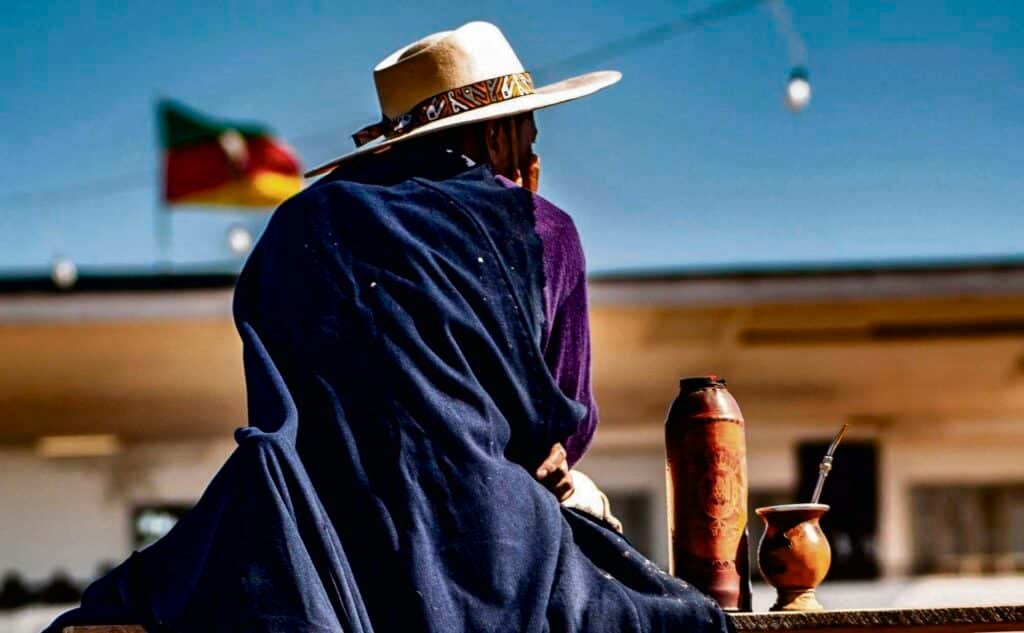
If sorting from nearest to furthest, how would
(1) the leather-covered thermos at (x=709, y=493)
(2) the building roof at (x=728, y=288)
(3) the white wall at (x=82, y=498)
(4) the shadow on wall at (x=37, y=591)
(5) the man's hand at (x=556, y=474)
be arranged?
1. (5) the man's hand at (x=556, y=474)
2. (1) the leather-covered thermos at (x=709, y=493)
3. (2) the building roof at (x=728, y=288)
4. (4) the shadow on wall at (x=37, y=591)
5. (3) the white wall at (x=82, y=498)

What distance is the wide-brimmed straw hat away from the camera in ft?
9.54

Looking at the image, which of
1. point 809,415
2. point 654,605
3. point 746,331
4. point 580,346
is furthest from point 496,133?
point 809,415

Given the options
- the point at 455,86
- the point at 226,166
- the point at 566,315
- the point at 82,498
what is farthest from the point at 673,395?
the point at 566,315

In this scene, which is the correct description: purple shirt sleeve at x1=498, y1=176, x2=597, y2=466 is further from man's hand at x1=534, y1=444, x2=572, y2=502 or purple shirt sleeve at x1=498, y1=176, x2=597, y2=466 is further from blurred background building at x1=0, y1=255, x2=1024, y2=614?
blurred background building at x1=0, y1=255, x2=1024, y2=614

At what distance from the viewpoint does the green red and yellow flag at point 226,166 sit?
52.6ft

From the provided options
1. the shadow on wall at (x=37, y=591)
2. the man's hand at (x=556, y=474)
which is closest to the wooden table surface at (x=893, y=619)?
the man's hand at (x=556, y=474)

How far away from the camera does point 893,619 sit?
2736 mm

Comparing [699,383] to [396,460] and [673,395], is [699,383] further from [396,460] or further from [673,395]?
[673,395]

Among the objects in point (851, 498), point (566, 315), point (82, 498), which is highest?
point (566, 315)

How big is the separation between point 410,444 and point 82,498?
1639cm

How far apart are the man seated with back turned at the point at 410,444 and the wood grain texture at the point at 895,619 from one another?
0.20m

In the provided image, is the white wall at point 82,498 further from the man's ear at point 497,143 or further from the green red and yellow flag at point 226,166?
the man's ear at point 497,143

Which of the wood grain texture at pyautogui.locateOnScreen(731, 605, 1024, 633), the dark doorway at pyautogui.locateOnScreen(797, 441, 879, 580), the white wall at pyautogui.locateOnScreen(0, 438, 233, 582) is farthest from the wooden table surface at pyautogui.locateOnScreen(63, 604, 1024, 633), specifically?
the white wall at pyautogui.locateOnScreen(0, 438, 233, 582)

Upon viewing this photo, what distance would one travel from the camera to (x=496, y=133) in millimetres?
2939
